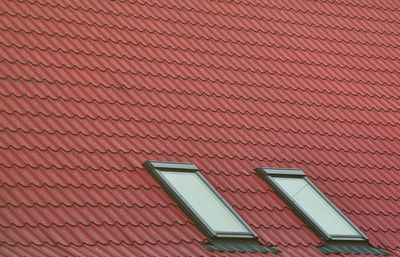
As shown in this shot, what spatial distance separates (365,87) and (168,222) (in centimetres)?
426

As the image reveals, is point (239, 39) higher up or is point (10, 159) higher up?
point (239, 39)

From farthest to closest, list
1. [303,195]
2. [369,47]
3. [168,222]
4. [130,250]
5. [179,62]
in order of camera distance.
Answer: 1. [369,47]
2. [179,62]
3. [303,195]
4. [168,222]
5. [130,250]

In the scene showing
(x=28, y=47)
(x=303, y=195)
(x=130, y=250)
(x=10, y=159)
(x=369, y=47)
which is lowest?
(x=130, y=250)

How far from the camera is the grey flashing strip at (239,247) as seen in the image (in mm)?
8438

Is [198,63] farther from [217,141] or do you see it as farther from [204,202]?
[204,202]

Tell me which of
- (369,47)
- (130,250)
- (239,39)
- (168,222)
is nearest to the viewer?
(130,250)

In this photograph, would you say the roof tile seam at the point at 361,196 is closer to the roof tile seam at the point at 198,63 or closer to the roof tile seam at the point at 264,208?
the roof tile seam at the point at 264,208

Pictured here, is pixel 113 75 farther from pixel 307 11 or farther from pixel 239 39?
pixel 307 11

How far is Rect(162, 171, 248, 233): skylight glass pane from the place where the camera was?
8766 millimetres

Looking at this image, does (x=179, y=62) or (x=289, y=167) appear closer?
(x=289, y=167)

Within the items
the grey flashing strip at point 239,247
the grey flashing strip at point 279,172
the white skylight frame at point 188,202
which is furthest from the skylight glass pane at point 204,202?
the grey flashing strip at point 279,172

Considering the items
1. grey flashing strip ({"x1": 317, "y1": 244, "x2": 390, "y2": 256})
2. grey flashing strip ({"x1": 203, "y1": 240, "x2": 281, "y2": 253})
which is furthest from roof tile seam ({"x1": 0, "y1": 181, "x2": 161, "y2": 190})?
grey flashing strip ({"x1": 317, "y1": 244, "x2": 390, "y2": 256})

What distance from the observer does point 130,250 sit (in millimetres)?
7941

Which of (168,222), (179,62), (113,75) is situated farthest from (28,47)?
(168,222)
